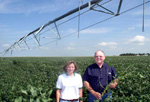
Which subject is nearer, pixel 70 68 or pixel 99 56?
pixel 99 56

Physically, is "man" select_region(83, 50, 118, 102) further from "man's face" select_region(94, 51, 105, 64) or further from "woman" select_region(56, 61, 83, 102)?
"woman" select_region(56, 61, 83, 102)

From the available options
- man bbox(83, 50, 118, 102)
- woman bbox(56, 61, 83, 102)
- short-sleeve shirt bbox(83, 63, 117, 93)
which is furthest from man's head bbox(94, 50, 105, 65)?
woman bbox(56, 61, 83, 102)

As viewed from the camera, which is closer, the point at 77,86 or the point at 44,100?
the point at 77,86

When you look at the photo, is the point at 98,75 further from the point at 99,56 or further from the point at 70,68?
the point at 70,68

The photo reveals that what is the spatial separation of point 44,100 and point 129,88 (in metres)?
2.30

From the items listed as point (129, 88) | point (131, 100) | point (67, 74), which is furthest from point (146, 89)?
point (67, 74)

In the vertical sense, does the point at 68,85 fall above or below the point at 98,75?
below

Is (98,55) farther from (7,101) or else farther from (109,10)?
(109,10)

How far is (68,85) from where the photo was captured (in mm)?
3770

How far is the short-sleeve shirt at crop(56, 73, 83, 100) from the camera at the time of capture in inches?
148

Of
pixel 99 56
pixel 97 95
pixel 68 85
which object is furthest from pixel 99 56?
pixel 68 85

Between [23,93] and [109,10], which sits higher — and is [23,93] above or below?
below

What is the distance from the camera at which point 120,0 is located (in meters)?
5.96

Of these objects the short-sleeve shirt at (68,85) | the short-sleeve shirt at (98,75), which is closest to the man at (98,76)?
the short-sleeve shirt at (98,75)
